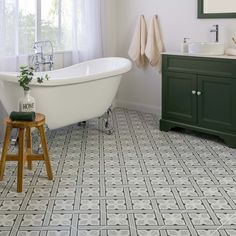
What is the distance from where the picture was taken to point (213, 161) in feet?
12.5

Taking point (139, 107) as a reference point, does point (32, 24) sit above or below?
above

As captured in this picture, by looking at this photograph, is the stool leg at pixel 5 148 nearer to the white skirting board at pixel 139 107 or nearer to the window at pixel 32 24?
the window at pixel 32 24

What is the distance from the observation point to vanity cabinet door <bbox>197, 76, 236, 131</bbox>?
4172mm

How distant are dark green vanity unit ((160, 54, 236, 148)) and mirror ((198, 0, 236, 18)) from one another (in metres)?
0.68

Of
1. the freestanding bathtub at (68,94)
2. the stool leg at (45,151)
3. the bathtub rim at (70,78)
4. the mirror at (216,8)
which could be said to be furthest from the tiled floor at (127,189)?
the mirror at (216,8)

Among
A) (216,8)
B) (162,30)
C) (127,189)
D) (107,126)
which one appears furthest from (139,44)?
(127,189)

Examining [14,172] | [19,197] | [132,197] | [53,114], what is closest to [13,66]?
[53,114]

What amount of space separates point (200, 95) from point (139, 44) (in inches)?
57.6

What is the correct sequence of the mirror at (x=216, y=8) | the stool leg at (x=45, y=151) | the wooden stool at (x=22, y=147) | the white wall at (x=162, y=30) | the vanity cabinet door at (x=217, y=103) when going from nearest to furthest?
the wooden stool at (x=22, y=147)
the stool leg at (x=45, y=151)
the vanity cabinet door at (x=217, y=103)
the mirror at (x=216, y=8)
the white wall at (x=162, y=30)

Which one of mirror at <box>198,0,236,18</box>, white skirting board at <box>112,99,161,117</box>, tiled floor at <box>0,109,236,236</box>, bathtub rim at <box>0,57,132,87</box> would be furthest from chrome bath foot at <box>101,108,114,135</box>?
mirror at <box>198,0,236,18</box>

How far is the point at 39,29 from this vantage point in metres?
4.92

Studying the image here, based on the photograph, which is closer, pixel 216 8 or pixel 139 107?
pixel 216 8

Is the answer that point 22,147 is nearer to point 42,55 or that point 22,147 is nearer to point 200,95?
point 42,55

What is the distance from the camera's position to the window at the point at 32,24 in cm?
445
